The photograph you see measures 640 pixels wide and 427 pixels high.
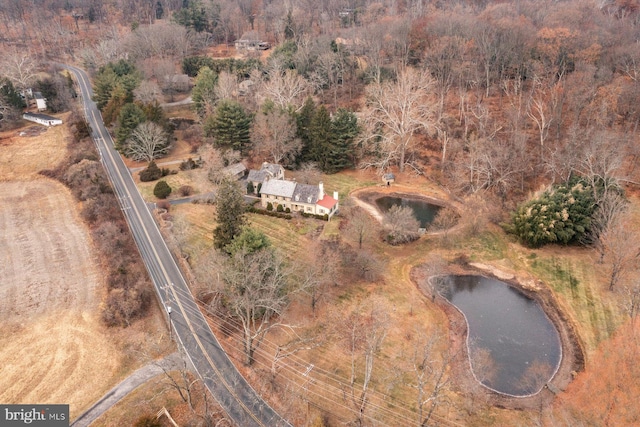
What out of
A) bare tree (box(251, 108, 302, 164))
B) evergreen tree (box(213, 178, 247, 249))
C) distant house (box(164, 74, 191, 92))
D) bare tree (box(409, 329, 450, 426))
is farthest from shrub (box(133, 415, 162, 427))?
distant house (box(164, 74, 191, 92))

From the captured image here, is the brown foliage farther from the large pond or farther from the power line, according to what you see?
the power line

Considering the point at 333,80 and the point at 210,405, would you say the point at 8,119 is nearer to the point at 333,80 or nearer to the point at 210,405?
the point at 333,80

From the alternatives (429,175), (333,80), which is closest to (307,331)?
(429,175)

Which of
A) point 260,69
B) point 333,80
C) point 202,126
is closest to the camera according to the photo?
point 202,126

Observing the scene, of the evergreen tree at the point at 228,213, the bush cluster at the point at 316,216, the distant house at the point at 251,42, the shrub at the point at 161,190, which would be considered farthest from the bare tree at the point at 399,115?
the distant house at the point at 251,42

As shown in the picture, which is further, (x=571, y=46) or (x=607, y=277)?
(x=571, y=46)

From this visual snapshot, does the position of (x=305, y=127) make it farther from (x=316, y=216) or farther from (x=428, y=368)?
(x=428, y=368)

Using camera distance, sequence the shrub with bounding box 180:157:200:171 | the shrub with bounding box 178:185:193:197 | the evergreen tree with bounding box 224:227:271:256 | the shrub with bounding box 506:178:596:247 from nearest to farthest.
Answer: the evergreen tree with bounding box 224:227:271:256, the shrub with bounding box 506:178:596:247, the shrub with bounding box 178:185:193:197, the shrub with bounding box 180:157:200:171

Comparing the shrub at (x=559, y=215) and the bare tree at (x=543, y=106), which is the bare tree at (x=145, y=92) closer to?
the bare tree at (x=543, y=106)
